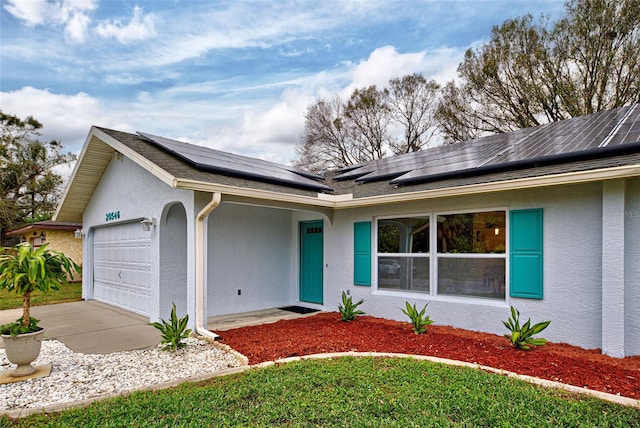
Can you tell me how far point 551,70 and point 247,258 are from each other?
1603 centimetres

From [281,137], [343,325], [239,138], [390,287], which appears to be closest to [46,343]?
[343,325]

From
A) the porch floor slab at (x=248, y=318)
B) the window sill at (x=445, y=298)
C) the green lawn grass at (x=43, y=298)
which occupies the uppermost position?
the window sill at (x=445, y=298)

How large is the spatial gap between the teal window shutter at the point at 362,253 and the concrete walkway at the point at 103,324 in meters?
1.75

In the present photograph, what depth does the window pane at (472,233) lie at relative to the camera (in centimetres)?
671

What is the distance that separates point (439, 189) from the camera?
6816 millimetres

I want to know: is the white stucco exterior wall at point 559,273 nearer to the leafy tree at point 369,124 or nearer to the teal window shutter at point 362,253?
the teal window shutter at point 362,253

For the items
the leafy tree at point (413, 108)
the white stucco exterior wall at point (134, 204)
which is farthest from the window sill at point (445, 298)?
the leafy tree at point (413, 108)

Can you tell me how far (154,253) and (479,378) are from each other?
6.45 m

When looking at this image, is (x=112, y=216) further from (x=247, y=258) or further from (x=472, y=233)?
(x=472, y=233)

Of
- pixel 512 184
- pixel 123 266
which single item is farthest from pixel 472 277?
pixel 123 266

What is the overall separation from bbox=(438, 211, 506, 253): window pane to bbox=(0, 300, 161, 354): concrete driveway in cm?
563

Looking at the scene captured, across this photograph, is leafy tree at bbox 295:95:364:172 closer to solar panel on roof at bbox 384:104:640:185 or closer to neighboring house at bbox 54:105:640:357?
neighboring house at bbox 54:105:640:357

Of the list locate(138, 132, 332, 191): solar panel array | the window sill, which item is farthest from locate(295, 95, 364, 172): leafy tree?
the window sill

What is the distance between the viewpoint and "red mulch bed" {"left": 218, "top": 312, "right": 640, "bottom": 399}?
14.8 ft
